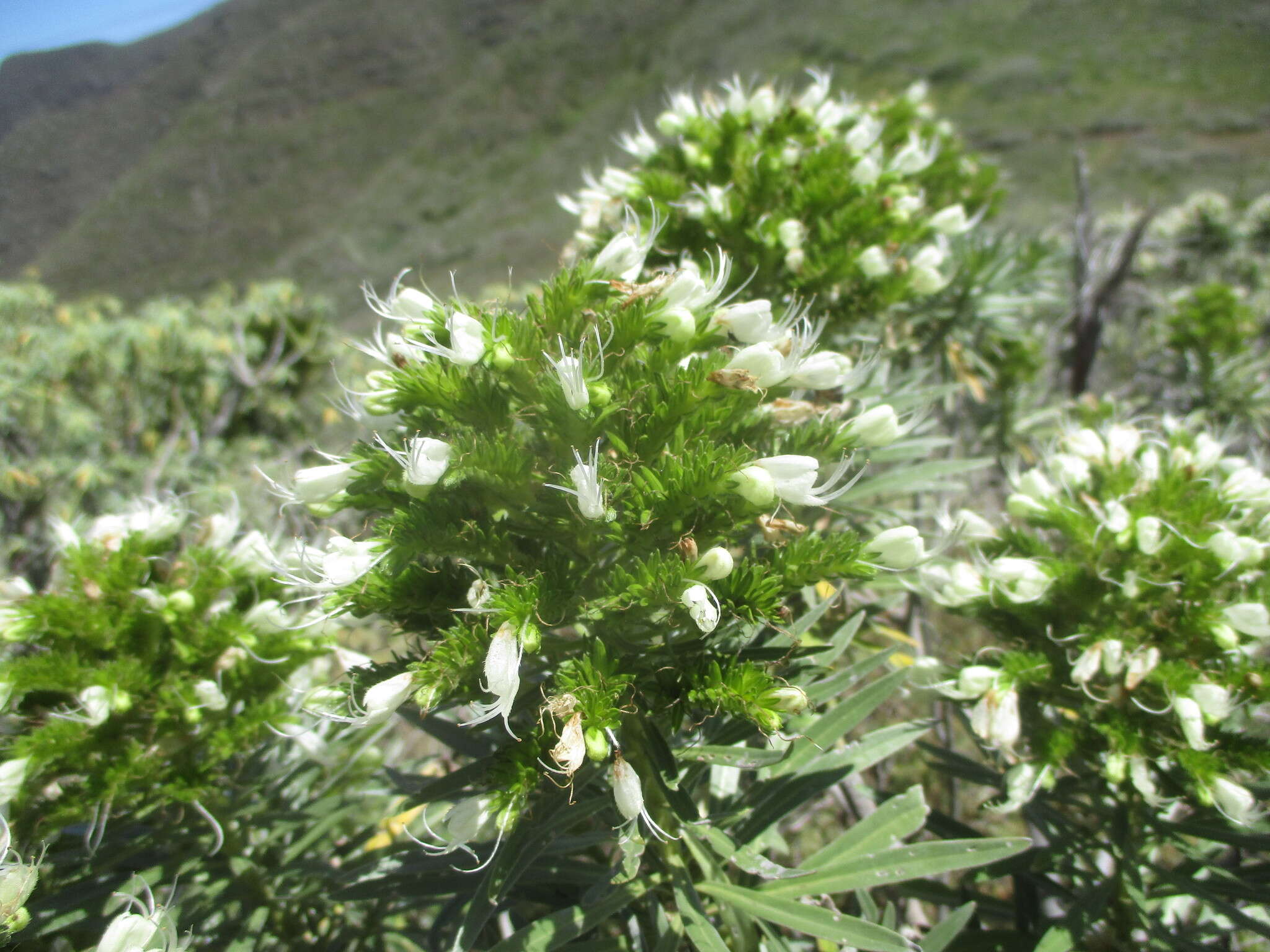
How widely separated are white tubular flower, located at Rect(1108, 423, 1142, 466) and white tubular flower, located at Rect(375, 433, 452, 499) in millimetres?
1920

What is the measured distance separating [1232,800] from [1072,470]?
0.89m

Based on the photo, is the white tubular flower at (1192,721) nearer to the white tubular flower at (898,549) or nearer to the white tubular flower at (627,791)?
the white tubular flower at (898,549)

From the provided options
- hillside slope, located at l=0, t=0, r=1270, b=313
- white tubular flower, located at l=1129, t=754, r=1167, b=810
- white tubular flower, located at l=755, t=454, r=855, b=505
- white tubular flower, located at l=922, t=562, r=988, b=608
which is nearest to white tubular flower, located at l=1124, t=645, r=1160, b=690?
white tubular flower, located at l=1129, t=754, r=1167, b=810

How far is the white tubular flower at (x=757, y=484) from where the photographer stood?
4.55 ft

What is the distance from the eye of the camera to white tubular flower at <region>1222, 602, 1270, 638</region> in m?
1.71

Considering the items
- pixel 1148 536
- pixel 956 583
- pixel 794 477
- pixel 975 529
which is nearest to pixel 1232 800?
pixel 1148 536

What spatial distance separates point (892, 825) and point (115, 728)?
2.01m

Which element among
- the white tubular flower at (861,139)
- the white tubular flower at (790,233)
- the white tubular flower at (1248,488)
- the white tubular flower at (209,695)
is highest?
the white tubular flower at (861,139)

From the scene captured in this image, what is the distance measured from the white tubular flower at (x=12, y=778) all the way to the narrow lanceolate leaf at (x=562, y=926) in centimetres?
116

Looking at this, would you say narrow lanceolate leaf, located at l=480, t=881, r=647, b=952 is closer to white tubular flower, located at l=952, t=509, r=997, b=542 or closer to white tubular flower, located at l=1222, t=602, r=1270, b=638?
white tubular flower, located at l=952, t=509, r=997, b=542

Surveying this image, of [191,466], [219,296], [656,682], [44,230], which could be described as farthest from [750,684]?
[219,296]

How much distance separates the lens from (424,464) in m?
1.37

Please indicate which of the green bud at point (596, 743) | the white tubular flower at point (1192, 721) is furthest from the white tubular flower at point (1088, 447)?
the green bud at point (596, 743)

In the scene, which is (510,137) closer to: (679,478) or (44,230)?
(44,230)
